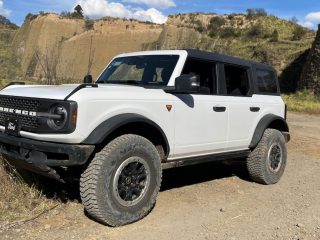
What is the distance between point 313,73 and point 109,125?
25.1 meters

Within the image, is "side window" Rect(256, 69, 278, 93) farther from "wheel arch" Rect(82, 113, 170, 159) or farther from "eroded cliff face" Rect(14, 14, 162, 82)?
"eroded cliff face" Rect(14, 14, 162, 82)

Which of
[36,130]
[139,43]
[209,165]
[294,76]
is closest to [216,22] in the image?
[139,43]

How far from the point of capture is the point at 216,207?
5980mm

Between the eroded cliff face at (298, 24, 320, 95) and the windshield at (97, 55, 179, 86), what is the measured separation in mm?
22465

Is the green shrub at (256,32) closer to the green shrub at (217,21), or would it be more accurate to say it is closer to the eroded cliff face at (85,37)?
the green shrub at (217,21)

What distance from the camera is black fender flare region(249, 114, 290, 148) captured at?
7023 millimetres

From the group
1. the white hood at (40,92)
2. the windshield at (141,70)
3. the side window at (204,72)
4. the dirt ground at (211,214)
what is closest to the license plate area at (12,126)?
the white hood at (40,92)

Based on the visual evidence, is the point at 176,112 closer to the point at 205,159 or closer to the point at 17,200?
the point at 205,159

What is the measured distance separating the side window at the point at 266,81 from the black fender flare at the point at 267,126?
1.46ft

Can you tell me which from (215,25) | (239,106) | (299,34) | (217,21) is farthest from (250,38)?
(239,106)

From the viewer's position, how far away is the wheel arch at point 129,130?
466cm

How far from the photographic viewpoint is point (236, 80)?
693 cm

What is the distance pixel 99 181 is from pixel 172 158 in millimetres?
1214

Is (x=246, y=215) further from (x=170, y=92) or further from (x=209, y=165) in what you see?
(x=209, y=165)
